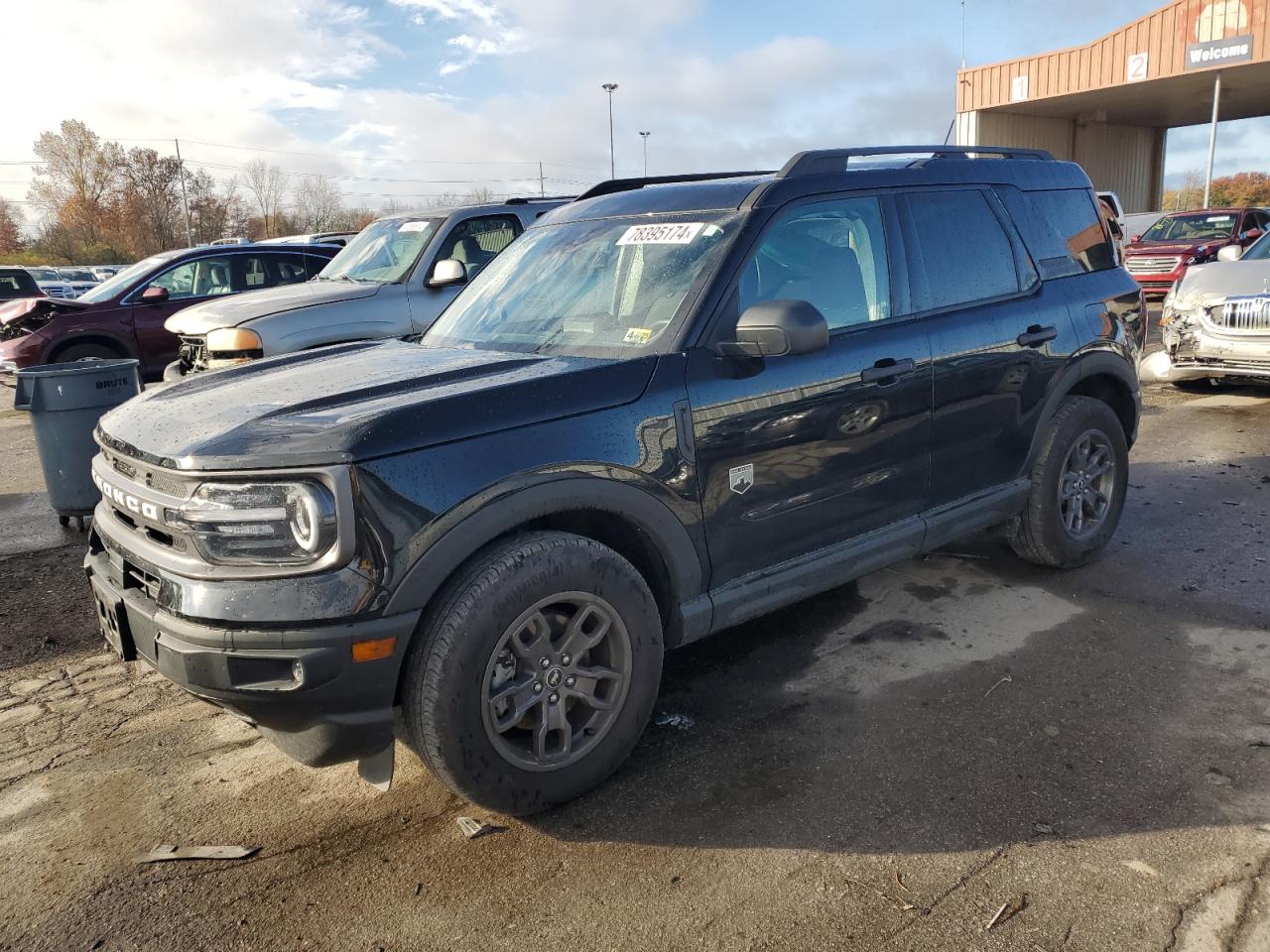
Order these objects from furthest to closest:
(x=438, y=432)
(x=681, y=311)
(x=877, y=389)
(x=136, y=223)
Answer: (x=136, y=223) < (x=877, y=389) < (x=681, y=311) < (x=438, y=432)

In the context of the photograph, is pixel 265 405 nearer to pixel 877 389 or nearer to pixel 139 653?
pixel 139 653

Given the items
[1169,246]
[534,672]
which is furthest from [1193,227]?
[534,672]

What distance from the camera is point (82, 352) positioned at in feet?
35.8

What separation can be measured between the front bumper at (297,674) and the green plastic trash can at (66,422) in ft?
13.3

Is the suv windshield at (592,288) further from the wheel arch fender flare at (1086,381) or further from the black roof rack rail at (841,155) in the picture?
the wheel arch fender flare at (1086,381)

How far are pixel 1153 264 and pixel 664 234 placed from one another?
696 inches

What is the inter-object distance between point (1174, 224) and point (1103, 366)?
17.5 meters

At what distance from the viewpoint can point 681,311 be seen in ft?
10.9

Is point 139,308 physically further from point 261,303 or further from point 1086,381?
point 1086,381

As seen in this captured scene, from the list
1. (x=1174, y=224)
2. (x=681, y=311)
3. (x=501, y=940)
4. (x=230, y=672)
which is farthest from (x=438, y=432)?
(x=1174, y=224)

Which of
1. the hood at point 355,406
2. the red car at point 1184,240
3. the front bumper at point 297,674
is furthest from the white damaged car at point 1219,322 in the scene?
the red car at point 1184,240

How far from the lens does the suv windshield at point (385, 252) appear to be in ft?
28.1

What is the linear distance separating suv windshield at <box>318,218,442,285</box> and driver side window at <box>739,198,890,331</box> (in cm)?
545

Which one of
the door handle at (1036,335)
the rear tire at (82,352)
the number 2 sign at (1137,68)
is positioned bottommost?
the rear tire at (82,352)
